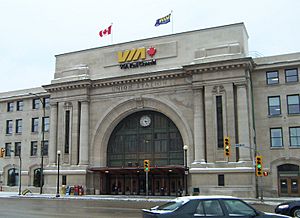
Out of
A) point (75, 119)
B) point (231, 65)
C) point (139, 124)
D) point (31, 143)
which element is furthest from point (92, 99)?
point (231, 65)

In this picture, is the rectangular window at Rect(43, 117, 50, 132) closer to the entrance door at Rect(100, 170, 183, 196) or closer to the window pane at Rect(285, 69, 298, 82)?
the entrance door at Rect(100, 170, 183, 196)

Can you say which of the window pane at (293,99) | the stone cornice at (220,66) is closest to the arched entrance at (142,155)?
the stone cornice at (220,66)

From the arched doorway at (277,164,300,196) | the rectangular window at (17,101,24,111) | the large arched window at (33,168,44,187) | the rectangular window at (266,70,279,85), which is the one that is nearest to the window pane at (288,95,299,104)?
the rectangular window at (266,70,279,85)

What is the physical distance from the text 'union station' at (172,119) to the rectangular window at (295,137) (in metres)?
0.12

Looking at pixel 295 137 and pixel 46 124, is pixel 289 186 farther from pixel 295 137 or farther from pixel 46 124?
pixel 46 124

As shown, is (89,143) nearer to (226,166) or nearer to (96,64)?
(96,64)

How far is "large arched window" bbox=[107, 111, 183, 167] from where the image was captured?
49.8 m

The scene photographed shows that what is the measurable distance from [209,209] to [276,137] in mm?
35350

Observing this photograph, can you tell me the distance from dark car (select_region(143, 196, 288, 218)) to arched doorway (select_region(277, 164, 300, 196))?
33.6m

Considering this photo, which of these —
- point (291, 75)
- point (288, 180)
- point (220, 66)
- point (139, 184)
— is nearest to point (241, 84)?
point (220, 66)

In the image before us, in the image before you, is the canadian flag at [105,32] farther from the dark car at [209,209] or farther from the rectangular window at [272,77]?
the dark car at [209,209]

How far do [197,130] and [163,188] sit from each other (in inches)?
349

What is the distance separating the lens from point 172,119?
49.0 m

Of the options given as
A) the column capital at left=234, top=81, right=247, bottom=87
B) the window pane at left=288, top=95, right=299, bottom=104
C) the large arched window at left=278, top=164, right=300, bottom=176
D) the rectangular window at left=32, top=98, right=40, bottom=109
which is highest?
the rectangular window at left=32, top=98, right=40, bottom=109
